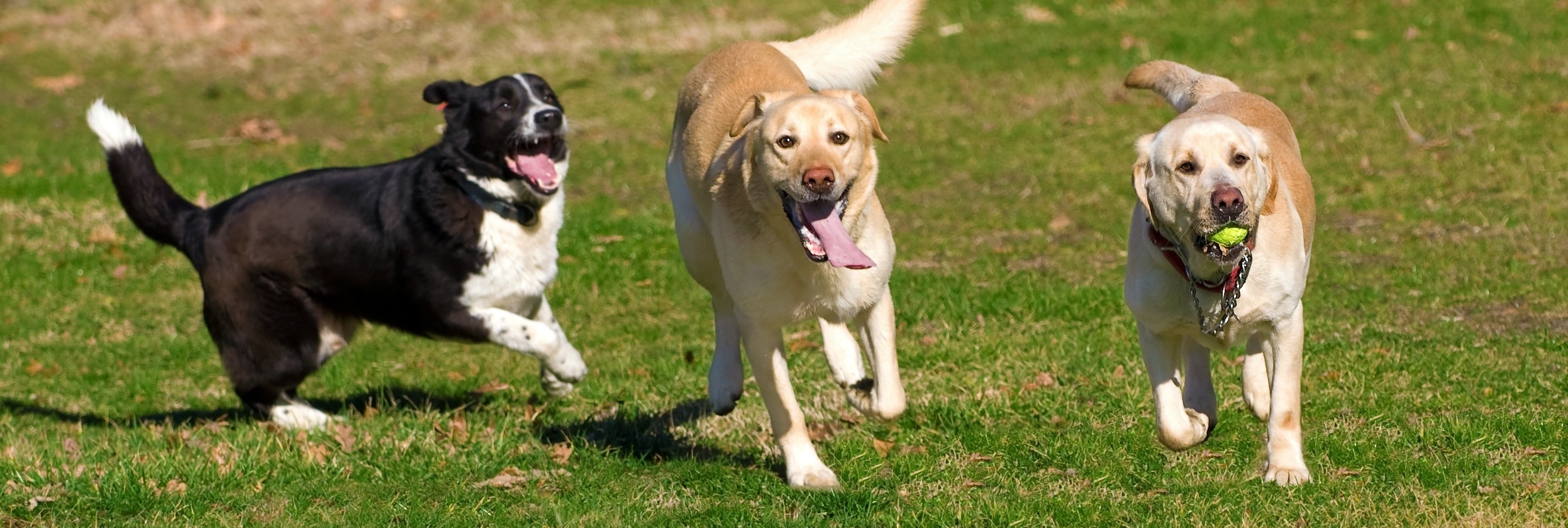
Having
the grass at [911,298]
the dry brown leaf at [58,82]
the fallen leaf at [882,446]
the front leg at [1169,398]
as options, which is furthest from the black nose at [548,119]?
the dry brown leaf at [58,82]

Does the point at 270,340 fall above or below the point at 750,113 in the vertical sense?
below

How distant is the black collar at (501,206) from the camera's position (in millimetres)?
7070

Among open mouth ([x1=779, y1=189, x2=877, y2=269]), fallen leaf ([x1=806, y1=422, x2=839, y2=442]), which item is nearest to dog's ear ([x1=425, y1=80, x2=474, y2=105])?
fallen leaf ([x1=806, y1=422, x2=839, y2=442])

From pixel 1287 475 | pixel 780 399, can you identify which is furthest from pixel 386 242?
pixel 1287 475

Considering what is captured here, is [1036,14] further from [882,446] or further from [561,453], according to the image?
[561,453]

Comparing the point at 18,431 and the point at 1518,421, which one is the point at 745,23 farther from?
the point at 1518,421

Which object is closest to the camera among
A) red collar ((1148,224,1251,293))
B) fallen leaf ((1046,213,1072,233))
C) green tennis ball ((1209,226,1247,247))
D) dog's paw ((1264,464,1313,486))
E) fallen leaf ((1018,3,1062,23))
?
green tennis ball ((1209,226,1247,247))

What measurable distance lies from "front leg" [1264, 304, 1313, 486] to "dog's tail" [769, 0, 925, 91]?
248 centimetres

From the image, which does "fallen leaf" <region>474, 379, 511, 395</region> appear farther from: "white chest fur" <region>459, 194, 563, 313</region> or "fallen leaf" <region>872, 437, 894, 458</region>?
"fallen leaf" <region>872, 437, 894, 458</region>

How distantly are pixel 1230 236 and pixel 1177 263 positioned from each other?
32 cm

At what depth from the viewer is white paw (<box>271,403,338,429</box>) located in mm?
7375

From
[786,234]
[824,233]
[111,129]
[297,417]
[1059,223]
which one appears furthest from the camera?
[1059,223]

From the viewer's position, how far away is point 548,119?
7.16 meters

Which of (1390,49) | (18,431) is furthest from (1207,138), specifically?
(1390,49)
